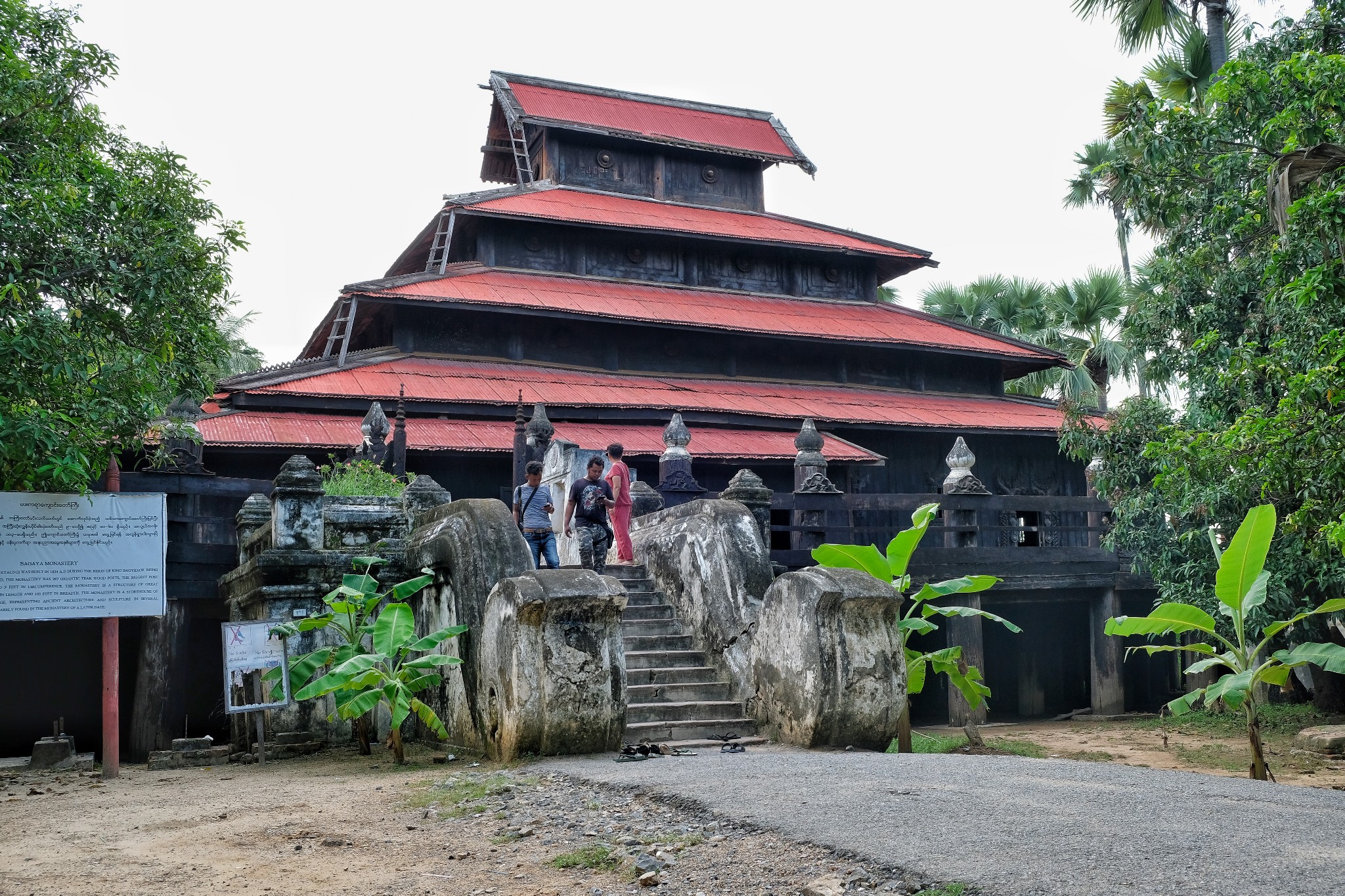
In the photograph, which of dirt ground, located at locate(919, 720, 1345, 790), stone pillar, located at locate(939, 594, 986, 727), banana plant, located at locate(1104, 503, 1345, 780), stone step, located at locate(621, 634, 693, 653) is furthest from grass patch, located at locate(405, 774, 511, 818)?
stone pillar, located at locate(939, 594, 986, 727)

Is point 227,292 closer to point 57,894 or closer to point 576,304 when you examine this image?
point 57,894

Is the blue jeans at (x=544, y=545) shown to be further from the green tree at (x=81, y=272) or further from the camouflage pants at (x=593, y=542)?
the green tree at (x=81, y=272)

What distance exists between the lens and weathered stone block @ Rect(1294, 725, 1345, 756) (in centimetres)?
1321

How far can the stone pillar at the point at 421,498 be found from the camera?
37.7ft

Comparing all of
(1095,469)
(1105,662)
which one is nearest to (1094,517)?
(1095,469)

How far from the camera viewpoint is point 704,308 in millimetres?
24031

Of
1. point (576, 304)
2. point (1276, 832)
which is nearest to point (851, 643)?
point (1276, 832)

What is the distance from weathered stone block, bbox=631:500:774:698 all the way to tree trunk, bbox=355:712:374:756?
299 cm

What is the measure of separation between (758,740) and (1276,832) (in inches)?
188

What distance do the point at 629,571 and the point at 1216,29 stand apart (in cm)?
1443

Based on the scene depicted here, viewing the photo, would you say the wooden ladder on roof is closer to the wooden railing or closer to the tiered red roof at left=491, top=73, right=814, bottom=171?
the tiered red roof at left=491, top=73, right=814, bottom=171

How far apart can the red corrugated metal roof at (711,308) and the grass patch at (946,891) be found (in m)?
17.4

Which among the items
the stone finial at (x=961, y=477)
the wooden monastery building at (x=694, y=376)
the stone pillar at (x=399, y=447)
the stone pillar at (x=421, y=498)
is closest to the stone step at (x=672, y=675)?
the stone pillar at (x=421, y=498)

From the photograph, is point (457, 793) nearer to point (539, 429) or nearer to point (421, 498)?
point (421, 498)
